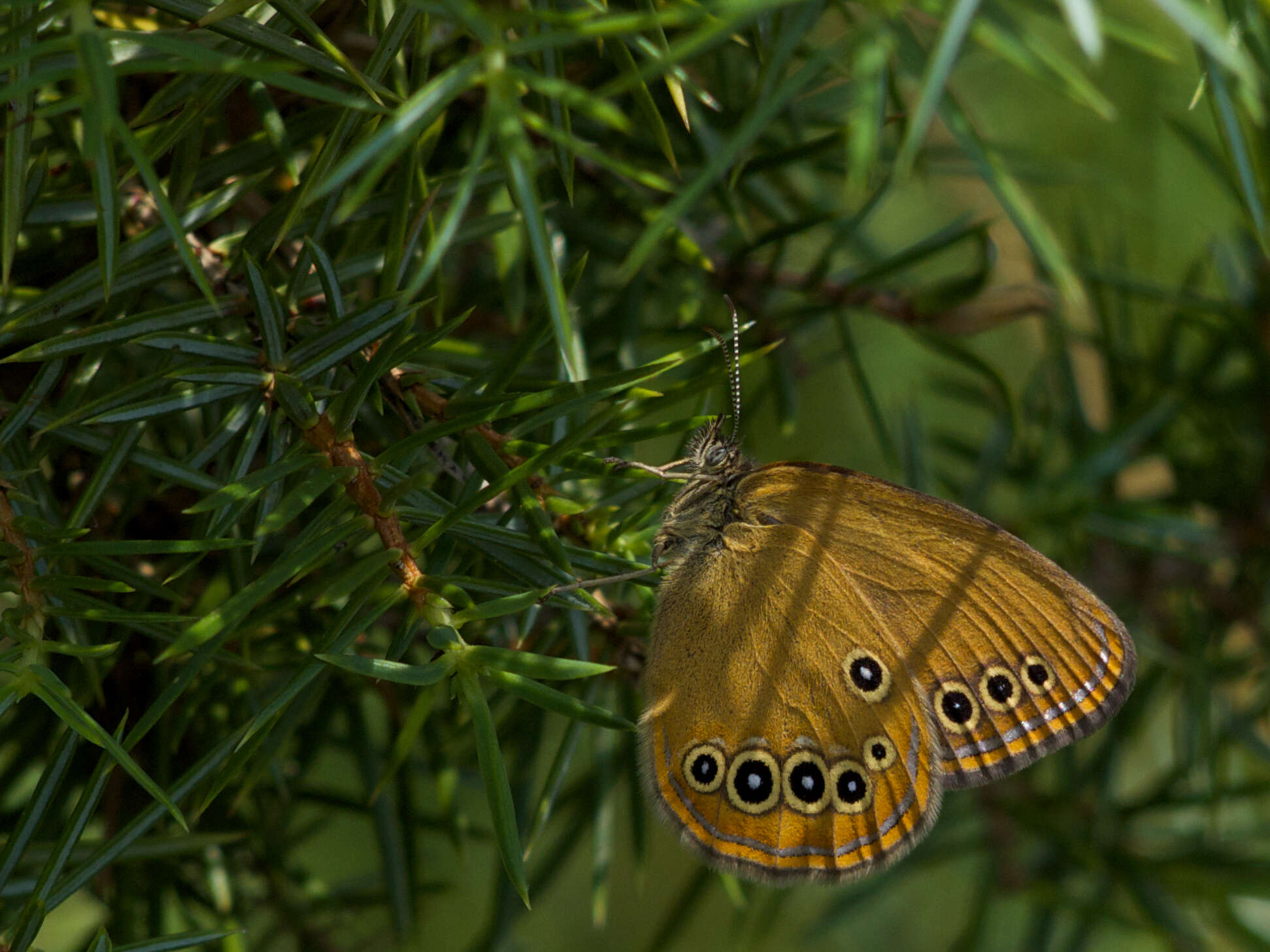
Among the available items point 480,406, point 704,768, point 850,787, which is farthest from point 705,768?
point 480,406

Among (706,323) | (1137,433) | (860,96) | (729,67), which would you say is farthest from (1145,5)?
(860,96)

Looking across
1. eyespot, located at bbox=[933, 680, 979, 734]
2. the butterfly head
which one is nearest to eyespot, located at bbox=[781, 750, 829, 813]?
eyespot, located at bbox=[933, 680, 979, 734]

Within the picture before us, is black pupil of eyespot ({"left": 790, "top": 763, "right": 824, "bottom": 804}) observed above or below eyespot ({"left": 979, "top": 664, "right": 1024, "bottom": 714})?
below

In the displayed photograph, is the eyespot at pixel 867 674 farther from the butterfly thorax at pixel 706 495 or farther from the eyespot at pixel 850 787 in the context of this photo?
the butterfly thorax at pixel 706 495

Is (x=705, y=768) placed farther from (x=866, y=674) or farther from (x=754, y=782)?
(x=866, y=674)

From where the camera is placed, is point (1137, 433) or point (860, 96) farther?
point (1137, 433)

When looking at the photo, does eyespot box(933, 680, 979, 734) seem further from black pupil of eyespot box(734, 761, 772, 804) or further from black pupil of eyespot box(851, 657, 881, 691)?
black pupil of eyespot box(734, 761, 772, 804)

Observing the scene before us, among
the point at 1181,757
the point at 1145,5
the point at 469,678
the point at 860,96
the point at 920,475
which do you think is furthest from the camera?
the point at 1145,5

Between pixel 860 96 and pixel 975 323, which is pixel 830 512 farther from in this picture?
pixel 860 96
